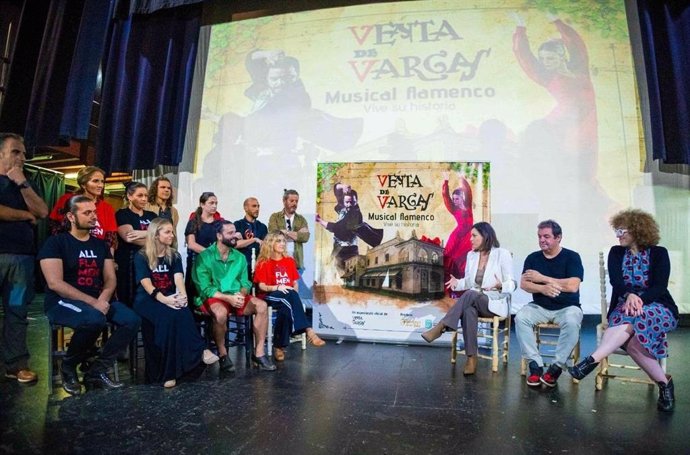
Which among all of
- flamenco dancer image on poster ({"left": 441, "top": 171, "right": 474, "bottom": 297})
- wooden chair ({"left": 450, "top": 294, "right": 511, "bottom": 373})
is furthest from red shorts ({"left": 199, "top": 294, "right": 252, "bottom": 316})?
flamenco dancer image on poster ({"left": 441, "top": 171, "right": 474, "bottom": 297})

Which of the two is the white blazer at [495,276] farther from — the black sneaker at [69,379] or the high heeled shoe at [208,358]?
the black sneaker at [69,379]

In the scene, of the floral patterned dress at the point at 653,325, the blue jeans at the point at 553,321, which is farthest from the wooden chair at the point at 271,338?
the floral patterned dress at the point at 653,325

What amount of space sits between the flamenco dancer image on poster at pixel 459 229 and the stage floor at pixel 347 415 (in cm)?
94

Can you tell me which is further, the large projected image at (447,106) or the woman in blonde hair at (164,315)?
the large projected image at (447,106)

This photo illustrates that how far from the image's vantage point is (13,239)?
2713 mm

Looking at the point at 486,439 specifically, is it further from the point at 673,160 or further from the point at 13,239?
the point at 673,160

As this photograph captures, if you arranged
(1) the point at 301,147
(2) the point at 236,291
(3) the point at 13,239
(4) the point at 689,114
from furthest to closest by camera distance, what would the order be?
1. (1) the point at 301,147
2. (4) the point at 689,114
3. (2) the point at 236,291
4. (3) the point at 13,239

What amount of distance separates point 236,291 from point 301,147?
8.29ft

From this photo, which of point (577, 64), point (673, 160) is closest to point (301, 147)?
point (577, 64)

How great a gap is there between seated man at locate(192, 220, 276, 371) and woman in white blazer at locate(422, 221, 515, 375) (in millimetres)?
1161

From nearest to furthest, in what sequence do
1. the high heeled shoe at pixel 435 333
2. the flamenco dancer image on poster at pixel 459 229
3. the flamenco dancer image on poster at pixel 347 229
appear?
the high heeled shoe at pixel 435 333
the flamenco dancer image on poster at pixel 459 229
the flamenco dancer image on poster at pixel 347 229

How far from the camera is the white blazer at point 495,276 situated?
3213mm

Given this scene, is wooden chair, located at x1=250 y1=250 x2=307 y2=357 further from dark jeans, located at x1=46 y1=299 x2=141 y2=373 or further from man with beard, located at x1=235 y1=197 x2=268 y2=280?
dark jeans, located at x1=46 y1=299 x2=141 y2=373

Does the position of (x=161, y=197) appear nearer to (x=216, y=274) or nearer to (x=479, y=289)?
(x=216, y=274)
